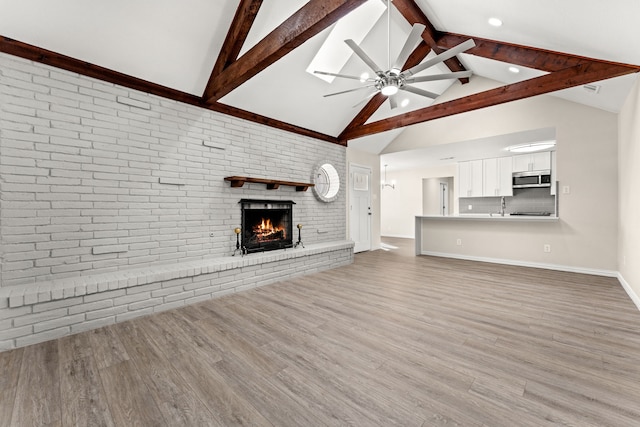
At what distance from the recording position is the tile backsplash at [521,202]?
19.1ft

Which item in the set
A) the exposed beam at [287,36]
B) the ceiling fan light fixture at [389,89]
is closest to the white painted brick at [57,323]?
the exposed beam at [287,36]

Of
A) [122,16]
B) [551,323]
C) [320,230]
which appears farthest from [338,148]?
[551,323]

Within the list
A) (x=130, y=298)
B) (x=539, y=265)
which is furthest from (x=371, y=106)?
(x=130, y=298)

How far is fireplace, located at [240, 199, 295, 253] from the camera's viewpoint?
13.8 ft

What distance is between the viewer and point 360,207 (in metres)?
6.73

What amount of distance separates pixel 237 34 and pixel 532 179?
6058 mm

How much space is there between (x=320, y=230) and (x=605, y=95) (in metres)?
4.70

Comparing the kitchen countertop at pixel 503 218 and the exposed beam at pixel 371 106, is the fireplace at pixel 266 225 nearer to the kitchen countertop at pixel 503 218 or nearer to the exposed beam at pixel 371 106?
the exposed beam at pixel 371 106

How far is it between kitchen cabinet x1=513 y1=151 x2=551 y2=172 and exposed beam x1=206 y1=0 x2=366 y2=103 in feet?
18.1

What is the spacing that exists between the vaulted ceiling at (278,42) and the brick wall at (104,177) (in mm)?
263

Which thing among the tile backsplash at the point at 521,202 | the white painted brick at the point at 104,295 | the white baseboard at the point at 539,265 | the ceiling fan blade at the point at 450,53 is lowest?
the white baseboard at the point at 539,265

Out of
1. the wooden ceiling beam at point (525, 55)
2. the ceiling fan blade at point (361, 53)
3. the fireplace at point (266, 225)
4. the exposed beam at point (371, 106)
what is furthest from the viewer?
the exposed beam at point (371, 106)

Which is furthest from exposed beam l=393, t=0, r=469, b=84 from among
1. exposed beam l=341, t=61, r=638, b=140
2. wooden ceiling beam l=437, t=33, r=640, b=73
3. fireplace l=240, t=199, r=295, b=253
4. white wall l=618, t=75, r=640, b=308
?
fireplace l=240, t=199, r=295, b=253

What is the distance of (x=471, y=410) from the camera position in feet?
4.79
